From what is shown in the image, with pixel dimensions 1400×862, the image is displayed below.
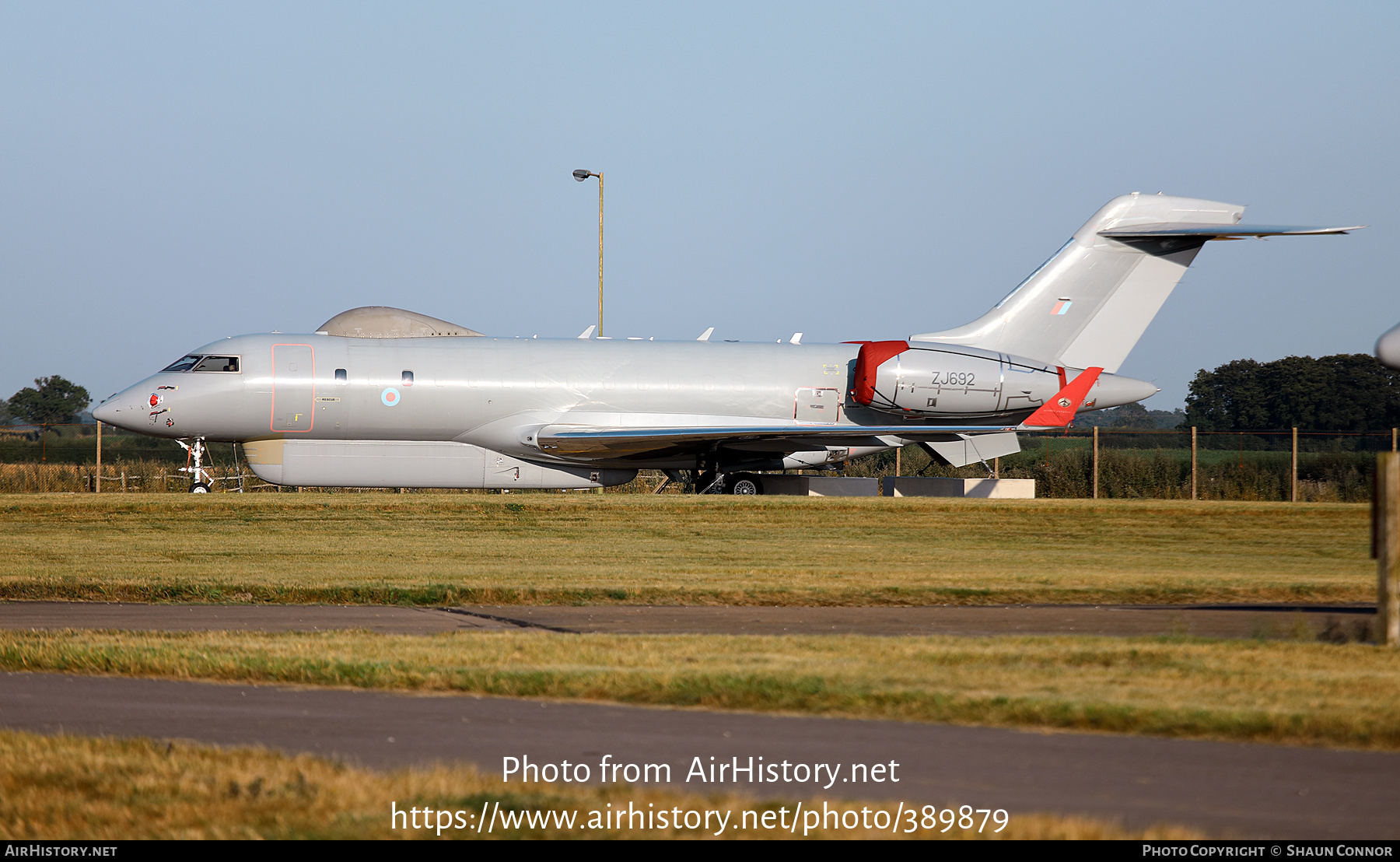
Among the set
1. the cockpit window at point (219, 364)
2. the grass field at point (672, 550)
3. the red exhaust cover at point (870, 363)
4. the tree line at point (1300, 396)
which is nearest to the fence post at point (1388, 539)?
the grass field at point (672, 550)

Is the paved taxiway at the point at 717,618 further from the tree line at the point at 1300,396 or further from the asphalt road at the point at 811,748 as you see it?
the tree line at the point at 1300,396

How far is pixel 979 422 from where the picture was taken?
94.0ft

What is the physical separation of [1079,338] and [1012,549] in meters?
11.1

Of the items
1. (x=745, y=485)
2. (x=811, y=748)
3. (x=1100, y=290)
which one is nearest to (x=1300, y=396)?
(x=1100, y=290)

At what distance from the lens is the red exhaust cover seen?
89.1 ft

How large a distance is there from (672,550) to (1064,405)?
13.2 metres

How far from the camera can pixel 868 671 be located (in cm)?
879

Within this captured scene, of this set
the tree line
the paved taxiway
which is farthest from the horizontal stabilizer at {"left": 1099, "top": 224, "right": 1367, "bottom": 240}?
the tree line

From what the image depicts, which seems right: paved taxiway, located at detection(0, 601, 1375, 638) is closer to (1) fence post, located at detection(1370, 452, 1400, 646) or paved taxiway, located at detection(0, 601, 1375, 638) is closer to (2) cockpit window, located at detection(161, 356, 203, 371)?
(1) fence post, located at detection(1370, 452, 1400, 646)

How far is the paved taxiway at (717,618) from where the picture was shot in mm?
11367

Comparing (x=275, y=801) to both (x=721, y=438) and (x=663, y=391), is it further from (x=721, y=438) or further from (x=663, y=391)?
(x=663, y=391)

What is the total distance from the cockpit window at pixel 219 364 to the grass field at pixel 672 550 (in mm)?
4186

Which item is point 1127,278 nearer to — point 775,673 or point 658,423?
point 658,423
